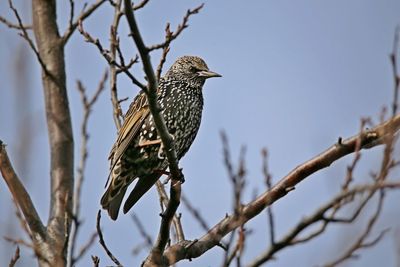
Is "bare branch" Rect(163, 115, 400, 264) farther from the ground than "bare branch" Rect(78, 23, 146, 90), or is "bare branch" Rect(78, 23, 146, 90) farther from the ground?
"bare branch" Rect(78, 23, 146, 90)

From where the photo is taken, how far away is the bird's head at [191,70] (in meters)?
7.30

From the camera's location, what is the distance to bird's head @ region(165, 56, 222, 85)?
288 inches

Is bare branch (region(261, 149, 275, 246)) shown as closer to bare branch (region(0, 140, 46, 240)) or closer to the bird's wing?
bare branch (region(0, 140, 46, 240))

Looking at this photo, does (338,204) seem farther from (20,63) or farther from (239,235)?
(20,63)

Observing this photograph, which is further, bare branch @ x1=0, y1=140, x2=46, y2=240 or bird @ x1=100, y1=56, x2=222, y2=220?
bird @ x1=100, y1=56, x2=222, y2=220

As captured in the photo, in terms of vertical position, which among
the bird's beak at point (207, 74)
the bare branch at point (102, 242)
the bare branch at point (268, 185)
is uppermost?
the bird's beak at point (207, 74)

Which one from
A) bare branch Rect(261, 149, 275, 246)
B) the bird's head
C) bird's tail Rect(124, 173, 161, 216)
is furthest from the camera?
the bird's head

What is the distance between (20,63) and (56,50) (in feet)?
7.03

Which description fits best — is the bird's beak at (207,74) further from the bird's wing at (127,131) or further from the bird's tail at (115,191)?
the bird's tail at (115,191)

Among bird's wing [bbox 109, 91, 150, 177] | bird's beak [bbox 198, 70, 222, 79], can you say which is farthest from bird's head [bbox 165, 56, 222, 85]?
bird's wing [bbox 109, 91, 150, 177]

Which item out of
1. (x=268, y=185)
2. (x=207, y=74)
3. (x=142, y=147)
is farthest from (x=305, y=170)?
(x=207, y=74)

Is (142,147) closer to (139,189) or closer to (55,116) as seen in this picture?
(139,189)

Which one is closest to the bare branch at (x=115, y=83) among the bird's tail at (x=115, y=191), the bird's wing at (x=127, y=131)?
the bird's wing at (x=127, y=131)

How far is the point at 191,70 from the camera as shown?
743 centimetres
